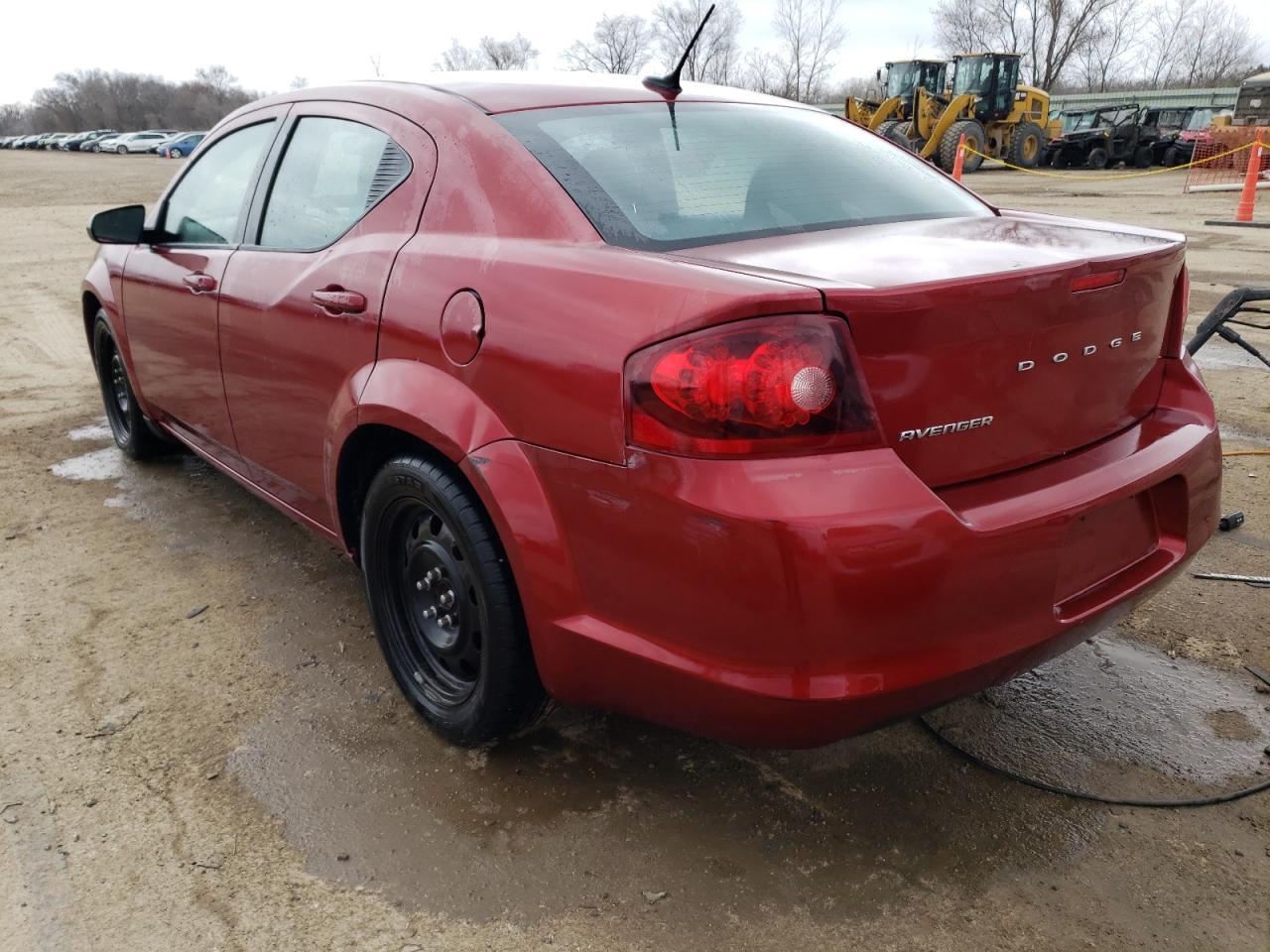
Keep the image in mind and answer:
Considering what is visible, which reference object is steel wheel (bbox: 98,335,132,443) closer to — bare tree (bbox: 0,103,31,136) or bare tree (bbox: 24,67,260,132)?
bare tree (bbox: 24,67,260,132)

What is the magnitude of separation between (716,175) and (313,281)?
110 centimetres

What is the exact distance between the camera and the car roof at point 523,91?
259 cm

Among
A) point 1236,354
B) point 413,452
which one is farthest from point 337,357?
point 1236,354

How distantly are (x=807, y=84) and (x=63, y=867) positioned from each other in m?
78.7

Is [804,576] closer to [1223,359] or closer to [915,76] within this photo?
[1223,359]

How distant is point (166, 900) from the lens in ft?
6.71

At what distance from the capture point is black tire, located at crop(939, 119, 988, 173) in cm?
2289

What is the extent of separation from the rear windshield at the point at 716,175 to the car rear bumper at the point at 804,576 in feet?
2.00

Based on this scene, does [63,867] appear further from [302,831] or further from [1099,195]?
[1099,195]

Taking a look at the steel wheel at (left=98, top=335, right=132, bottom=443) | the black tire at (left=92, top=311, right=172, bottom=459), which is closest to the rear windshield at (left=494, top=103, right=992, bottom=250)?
the black tire at (left=92, top=311, right=172, bottom=459)

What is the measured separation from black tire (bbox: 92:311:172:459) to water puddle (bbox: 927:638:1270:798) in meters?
3.61

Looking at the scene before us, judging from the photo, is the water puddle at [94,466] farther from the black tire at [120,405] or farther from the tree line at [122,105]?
the tree line at [122,105]

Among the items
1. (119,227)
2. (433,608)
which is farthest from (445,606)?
(119,227)

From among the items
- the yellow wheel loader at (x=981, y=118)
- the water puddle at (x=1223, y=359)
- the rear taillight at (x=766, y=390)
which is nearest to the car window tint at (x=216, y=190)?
the rear taillight at (x=766, y=390)
